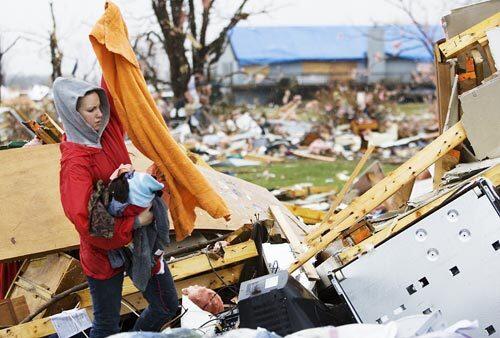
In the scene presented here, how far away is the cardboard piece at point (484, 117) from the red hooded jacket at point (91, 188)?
1.73 metres

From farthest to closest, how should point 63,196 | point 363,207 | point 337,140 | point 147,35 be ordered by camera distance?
point 147,35
point 337,140
point 363,207
point 63,196

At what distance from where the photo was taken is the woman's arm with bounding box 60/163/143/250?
3268 mm

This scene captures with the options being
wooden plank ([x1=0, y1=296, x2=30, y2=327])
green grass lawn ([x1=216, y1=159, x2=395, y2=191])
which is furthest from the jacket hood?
green grass lawn ([x1=216, y1=159, x2=395, y2=191])

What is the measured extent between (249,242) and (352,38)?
43.3 meters

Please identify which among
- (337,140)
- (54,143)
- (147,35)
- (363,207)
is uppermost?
(147,35)

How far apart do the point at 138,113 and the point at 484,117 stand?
1.73 metres

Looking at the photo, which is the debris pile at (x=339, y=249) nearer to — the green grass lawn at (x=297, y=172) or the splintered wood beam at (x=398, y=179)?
the splintered wood beam at (x=398, y=179)

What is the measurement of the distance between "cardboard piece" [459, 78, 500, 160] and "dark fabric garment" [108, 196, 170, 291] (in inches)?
63.3

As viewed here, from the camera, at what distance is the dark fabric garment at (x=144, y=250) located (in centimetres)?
351

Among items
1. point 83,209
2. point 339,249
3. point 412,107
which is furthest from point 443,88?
point 412,107

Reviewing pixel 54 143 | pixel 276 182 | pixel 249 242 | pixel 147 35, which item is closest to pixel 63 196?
pixel 249 242

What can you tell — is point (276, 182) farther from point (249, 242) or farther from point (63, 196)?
point (63, 196)

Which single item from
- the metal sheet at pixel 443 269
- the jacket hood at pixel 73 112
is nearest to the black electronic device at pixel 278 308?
the metal sheet at pixel 443 269

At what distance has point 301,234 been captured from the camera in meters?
5.30
